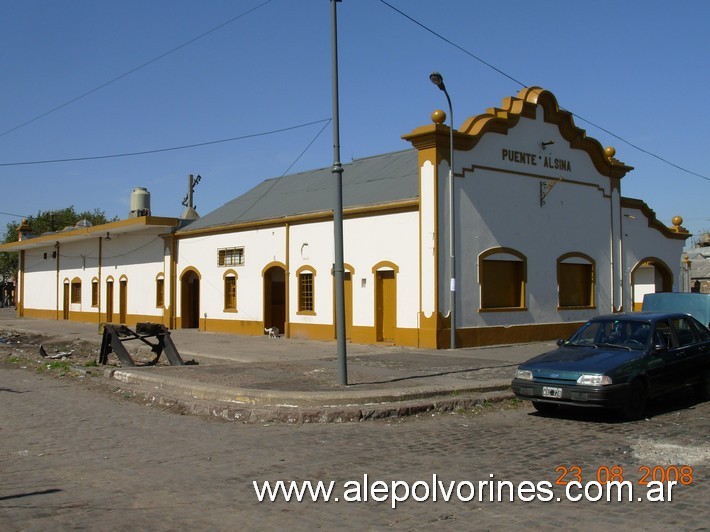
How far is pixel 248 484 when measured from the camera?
263 inches

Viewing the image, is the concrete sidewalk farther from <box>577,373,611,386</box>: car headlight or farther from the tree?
the tree

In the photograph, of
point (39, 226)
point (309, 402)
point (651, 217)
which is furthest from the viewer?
point (39, 226)

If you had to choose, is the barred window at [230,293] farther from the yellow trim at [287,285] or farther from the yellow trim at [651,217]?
the yellow trim at [651,217]

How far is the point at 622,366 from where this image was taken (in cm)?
973

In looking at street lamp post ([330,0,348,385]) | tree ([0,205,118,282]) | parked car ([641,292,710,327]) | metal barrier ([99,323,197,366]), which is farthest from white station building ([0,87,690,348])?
Result: tree ([0,205,118,282])

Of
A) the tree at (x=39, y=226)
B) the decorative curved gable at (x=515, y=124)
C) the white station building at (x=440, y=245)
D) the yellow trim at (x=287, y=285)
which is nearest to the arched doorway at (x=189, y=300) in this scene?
the white station building at (x=440, y=245)

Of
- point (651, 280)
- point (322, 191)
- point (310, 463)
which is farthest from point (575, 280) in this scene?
point (310, 463)

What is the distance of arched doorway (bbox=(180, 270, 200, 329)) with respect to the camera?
30.9 m

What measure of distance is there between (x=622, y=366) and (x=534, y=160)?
14463 millimetres

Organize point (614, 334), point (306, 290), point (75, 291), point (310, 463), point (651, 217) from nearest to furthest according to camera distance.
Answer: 1. point (310, 463)
2. point (614, 334)
3. point (306, 290)
4. point (651, 217)
5. point (75, 291)

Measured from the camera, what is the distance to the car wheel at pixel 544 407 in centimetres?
1059

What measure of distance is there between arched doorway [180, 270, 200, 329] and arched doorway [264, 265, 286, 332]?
16.2 feet

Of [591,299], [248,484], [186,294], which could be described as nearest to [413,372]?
[248,484]

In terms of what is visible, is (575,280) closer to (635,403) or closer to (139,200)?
(635,403)
